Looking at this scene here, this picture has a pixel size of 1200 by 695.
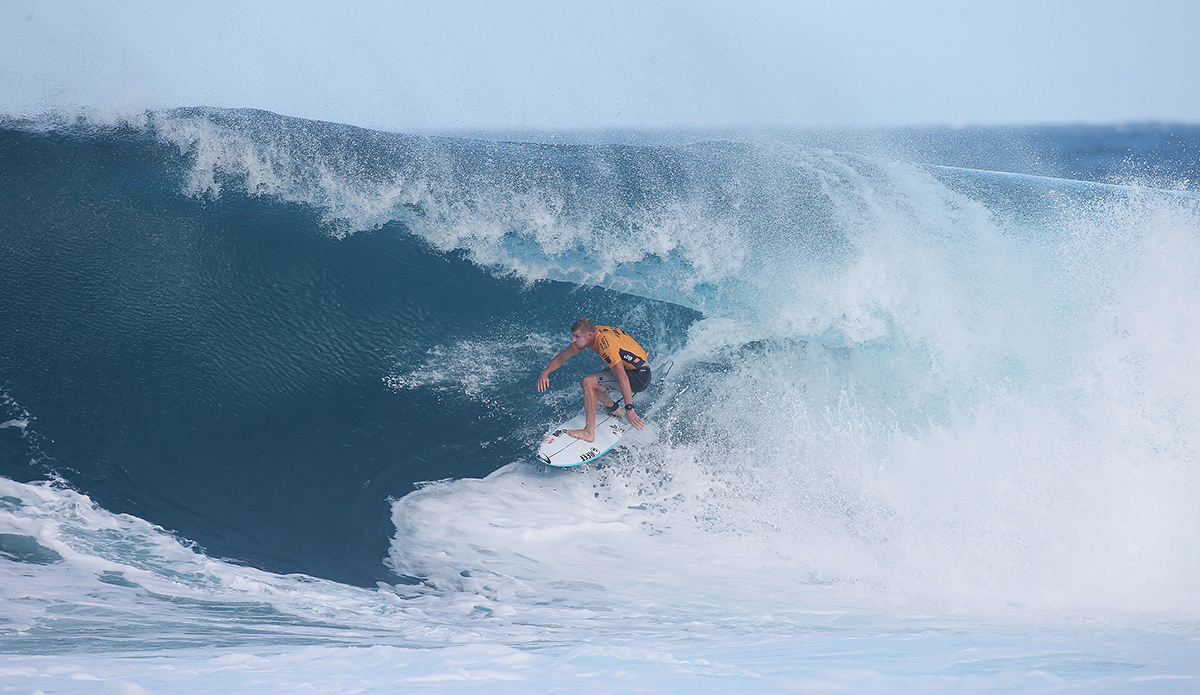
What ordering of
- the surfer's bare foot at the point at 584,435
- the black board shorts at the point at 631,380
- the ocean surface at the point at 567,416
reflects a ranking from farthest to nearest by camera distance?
the black board shorts at the point at 631,380 → the surfer's bare foot at the point at 584,435 → the ocean surface at the point at 567,416

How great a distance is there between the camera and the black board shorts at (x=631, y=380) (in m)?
6.02

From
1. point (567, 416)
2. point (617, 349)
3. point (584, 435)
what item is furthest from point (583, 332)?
point (567, 416)

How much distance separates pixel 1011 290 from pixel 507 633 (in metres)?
6.58

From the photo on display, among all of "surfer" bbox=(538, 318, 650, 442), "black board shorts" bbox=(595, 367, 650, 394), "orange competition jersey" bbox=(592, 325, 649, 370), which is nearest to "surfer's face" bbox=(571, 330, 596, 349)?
"surfer" bbox=(538, 318, 650, 442)

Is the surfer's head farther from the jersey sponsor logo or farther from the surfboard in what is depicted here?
the surfboard

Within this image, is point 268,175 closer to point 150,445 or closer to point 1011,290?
point 150,445

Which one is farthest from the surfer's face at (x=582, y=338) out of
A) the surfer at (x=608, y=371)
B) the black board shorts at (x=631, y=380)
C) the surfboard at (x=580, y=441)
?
the surfboard at (x=580, y=441)

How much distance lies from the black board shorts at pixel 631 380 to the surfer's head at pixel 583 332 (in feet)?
1.83

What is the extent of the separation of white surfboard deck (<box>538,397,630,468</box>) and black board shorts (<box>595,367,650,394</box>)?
16cm

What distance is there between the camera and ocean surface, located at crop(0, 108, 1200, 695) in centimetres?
404

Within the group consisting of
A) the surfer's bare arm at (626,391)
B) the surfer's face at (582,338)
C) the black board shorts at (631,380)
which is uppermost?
the surfer's face at (582,338)

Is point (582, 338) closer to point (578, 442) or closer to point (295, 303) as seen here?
point (578, 442)

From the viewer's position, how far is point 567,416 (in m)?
6.41

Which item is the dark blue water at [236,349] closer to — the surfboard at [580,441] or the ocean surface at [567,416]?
the ocean surface at [567,416]
